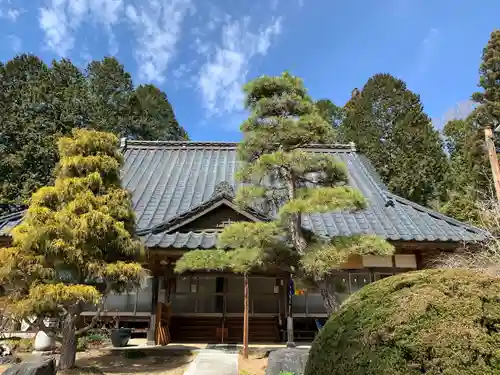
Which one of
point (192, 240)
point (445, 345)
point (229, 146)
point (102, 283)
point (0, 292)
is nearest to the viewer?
point (445, 345)

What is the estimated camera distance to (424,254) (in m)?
11.4

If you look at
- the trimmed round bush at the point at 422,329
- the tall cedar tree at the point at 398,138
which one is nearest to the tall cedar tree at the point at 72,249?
the trimmed round bush at the point at 422,329

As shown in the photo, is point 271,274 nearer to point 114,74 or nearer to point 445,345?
point 445,345

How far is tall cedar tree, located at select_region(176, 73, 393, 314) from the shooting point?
6.61m

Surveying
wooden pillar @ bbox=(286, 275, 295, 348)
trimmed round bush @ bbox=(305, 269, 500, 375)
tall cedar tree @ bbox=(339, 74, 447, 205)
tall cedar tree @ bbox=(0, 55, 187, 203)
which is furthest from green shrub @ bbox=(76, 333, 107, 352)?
tall cedar tree @ bbox=(339, 74, 447, 205)

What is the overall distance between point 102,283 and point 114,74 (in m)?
29.3

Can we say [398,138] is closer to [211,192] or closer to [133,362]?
[211,192]

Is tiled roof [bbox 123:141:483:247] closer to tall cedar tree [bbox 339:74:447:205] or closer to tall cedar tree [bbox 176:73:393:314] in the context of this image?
tall cedar tree [bbox 176:73:393:314]

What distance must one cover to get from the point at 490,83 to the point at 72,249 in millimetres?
28214

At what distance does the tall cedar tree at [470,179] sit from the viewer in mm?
21953

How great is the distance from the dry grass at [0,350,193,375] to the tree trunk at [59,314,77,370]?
0.73 feet

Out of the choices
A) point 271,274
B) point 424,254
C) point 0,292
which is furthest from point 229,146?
point 0,292

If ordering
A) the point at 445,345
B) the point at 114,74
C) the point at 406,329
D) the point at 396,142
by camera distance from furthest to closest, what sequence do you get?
the point at 114,74 → the point at 396,142 → the point at 406,329 → the point at 445,345

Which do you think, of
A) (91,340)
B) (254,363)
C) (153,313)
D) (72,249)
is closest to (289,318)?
(254,363)
